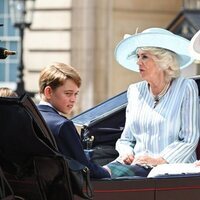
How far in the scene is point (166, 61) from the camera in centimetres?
509

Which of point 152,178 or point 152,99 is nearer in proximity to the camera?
point 152,178

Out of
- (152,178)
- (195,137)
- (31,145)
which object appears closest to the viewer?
(31,145)

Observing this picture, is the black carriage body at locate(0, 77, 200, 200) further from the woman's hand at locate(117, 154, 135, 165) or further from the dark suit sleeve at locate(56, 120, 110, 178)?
the woman's hand at locate(117, 154, 135, 165)

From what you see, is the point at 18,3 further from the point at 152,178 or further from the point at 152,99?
the point at 152,178

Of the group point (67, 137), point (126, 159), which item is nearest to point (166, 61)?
point (126, 159)

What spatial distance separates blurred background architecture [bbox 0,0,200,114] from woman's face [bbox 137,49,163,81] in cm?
1027

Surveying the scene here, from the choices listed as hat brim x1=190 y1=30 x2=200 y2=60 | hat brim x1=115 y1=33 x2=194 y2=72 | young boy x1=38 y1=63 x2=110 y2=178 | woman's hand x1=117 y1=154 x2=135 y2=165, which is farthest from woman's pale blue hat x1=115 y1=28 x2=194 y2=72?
young boy x1=38 y1=63 x2=110 y2=178

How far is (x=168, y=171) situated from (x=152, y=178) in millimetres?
360

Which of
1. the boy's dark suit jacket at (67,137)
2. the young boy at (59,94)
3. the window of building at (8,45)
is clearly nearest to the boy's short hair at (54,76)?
the young boy at (59,94)

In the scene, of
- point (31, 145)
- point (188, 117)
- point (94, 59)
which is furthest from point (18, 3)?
point (31, 145)

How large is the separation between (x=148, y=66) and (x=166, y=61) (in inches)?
4.6

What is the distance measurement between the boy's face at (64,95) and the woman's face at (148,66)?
2.80 ft

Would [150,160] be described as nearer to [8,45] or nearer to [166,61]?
[166,61]

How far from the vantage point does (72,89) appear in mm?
4281
